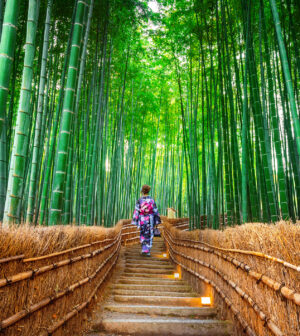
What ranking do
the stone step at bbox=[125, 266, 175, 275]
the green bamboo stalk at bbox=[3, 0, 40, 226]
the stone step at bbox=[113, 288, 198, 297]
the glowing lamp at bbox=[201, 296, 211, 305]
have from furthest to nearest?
the stone step at bbox=[125, 266, 175, 275]
the stone step at bbox=[113, 288, 198, 297]
the glowing lamp at bbox=[201, 296, 211, 305]
the green bamboo stalk at bbox=[3, 0, 40, 226]

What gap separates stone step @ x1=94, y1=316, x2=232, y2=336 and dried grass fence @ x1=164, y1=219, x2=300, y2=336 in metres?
0.15

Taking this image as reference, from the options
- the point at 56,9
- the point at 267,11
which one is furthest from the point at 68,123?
the point at 267,11

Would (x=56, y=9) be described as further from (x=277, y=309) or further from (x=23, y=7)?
(x=277, y=309)

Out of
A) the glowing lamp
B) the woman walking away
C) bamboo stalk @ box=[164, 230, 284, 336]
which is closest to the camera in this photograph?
bamboo stalk @ box=[164, 230, 284, 336]

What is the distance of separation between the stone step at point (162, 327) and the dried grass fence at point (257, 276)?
15 centimetres

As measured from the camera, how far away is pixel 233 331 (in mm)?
1786

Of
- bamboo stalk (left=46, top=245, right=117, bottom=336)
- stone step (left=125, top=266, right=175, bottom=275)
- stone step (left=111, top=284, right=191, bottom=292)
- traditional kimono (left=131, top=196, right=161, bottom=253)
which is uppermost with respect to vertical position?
traditional kimono (left=131, top=196, right=161, bottom=253)

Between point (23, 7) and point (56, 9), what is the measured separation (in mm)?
441

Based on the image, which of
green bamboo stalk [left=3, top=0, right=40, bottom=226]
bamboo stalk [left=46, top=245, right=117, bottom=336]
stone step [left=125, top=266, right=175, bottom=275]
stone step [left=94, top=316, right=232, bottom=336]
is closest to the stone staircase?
stone step [left=94, top=316, right=232, bottom=336]

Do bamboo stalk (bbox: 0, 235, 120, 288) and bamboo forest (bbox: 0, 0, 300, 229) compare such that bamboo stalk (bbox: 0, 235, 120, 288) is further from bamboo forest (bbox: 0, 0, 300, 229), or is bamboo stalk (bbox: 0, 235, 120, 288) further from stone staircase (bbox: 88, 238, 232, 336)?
stone staircase (bbox: 88, 238, 232, 336)

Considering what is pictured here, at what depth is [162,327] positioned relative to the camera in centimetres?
180

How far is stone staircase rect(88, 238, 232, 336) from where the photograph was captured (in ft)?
5.91

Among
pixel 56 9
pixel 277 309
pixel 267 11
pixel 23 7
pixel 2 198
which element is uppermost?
pixel 267 11

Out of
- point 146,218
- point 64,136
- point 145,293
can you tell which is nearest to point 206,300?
point 145,293
